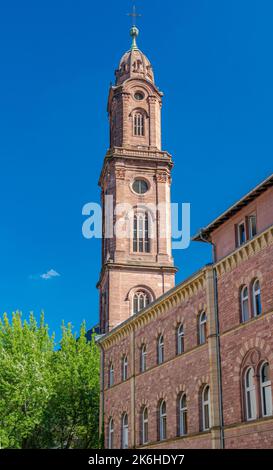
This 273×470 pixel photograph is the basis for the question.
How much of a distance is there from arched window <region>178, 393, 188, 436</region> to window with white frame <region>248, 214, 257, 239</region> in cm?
925

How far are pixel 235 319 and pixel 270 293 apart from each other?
3.13m

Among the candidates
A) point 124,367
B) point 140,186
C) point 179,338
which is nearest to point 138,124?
point 140,186

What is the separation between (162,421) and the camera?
3812cm

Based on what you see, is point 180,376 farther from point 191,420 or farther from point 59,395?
point 59,395

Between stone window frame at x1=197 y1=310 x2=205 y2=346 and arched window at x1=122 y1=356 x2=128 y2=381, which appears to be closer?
stone window frame at x1=197 y1=310 x2=205 y2=346

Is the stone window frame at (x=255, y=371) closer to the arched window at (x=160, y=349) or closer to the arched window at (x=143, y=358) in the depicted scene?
the arched window at (x=160, y=349)

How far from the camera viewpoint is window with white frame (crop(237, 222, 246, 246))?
32500 mm

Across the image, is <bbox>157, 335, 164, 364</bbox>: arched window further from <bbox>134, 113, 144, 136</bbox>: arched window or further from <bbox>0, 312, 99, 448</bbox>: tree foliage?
<bbox>134, 113, 144, 136</bbox>: arched window

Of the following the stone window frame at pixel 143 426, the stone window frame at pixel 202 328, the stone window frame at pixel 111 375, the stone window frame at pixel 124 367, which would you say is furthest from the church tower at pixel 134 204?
the stone window frame at pixel 202 328

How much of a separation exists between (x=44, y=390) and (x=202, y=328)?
21710mm

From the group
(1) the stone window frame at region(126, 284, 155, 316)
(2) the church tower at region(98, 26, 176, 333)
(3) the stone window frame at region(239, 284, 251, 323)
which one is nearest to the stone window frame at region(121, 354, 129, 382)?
(3) the stone window frame at region(239, 284, 251, 323)

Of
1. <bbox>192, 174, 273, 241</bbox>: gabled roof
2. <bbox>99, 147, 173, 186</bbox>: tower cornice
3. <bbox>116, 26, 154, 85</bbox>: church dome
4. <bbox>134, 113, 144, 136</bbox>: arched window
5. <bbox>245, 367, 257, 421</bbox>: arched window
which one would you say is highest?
<bbox>116, 26, 154, 85</bbox>: church dome

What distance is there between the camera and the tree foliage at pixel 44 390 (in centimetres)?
5216

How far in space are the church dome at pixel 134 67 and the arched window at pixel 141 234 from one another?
55.8 feet
